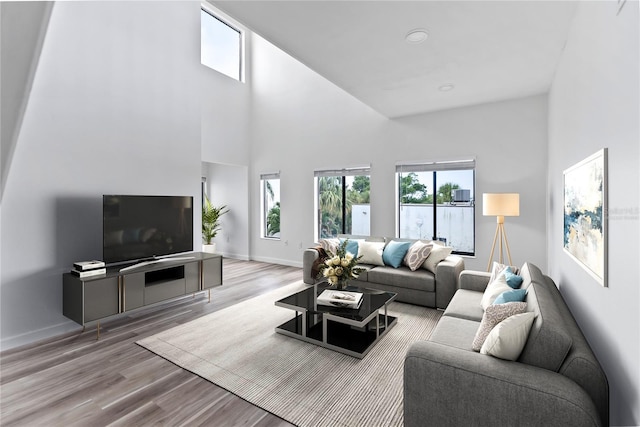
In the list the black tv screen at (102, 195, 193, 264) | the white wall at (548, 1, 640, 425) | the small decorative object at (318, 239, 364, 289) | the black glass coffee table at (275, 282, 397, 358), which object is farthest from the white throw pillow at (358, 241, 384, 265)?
the white wall at (548, 1, 640, 425)

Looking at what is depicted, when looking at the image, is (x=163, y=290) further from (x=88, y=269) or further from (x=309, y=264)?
(x=309, y=264)

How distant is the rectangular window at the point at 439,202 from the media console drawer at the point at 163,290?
3.47 m

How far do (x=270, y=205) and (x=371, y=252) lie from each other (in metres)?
3.14

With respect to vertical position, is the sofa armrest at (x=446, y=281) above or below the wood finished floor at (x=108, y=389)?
above

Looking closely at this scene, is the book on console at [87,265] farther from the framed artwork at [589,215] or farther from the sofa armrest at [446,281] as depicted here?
the framed artwork at [589,215]

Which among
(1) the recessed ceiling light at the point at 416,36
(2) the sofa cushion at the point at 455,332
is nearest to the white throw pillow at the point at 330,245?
(2) the sofa cushion at the point at 455,332

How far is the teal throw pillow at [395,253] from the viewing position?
4250 millimetres

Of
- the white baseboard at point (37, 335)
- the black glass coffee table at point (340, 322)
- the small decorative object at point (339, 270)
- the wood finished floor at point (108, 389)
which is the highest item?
the small decorative object at point (339, 270)

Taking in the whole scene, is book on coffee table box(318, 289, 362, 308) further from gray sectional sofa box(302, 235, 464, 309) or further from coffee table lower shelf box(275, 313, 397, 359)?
gray sectional sofa box(302, 235, 464, 309)

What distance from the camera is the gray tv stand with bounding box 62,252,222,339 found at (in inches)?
116

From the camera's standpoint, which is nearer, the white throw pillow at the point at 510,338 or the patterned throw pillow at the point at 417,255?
the white throw pillow at the point at 510,338

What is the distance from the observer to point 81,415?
77.3 inches

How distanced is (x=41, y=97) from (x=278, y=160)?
13.0ft

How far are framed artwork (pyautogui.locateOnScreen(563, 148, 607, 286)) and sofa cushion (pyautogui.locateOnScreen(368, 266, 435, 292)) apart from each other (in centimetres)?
163
